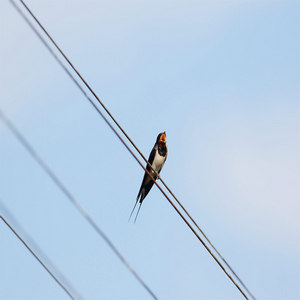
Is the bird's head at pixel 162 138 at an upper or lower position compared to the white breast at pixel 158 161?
upper

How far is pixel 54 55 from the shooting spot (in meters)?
4.18

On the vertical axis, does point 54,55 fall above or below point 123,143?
above

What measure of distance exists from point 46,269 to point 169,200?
1.09 metres

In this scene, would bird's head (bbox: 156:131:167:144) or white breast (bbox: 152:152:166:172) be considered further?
bird's head (bbox: 156:131:167:144)

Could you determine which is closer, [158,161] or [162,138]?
[158,161]

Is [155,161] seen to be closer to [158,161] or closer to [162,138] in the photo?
[158,161]

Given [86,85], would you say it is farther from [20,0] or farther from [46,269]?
[46,269]

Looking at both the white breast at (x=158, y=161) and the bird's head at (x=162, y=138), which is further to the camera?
the bird's head at (x=162, y=138)

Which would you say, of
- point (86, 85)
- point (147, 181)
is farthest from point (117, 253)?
point (147, 181)

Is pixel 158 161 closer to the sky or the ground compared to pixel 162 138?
closer to the ground

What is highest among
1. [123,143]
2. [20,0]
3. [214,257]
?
[20,0]

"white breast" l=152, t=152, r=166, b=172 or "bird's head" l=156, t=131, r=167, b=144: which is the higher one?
"bird's head" l=156, t=131, r=167, b=144

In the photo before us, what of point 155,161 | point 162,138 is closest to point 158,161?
point 155,161

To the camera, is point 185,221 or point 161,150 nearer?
point 185,221
